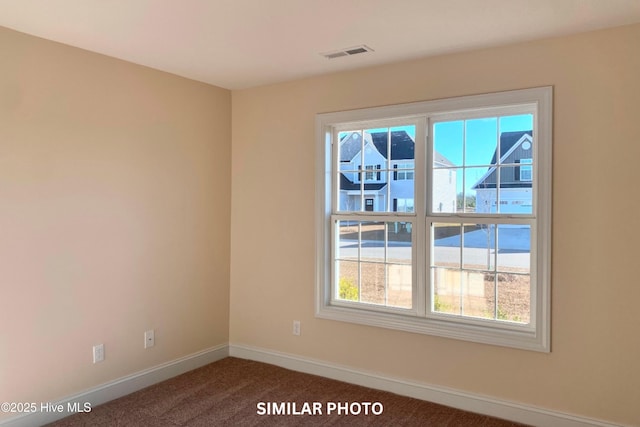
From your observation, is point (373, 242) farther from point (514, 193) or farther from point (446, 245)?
point (514, 193)

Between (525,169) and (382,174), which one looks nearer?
(525,169)

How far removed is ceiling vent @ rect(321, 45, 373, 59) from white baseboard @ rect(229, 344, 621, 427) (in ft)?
8.05

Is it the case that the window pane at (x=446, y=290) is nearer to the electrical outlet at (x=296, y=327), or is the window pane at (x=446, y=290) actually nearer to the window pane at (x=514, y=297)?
the window pane at (x=514, y=297)

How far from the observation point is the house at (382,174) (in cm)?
341

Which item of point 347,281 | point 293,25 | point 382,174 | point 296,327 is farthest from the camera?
point 296,327

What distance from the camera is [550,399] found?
2.91 m

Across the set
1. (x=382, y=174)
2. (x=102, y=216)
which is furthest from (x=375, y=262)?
(x=102, y=216)

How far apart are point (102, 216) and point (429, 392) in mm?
2726

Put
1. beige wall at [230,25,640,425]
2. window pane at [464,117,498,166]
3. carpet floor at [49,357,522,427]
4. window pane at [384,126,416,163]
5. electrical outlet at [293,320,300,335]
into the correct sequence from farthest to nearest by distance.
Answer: electrical outlet at [293,320,300,335], window pane at [384,126,416,163], window pane at [464,117,498,166], carpet floor at [49,357,522,427], beige wall at [230,25,640,425]

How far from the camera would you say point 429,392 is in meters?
3.32

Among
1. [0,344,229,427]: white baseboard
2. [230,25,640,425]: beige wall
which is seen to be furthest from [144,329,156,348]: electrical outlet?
[230,25,640,425]: beige wall

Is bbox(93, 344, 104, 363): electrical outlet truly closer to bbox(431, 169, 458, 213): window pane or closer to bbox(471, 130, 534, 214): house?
bbox(431, 169, 458, 213): window pane

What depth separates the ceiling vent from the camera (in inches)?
122

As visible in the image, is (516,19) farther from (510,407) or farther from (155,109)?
(155,109)
